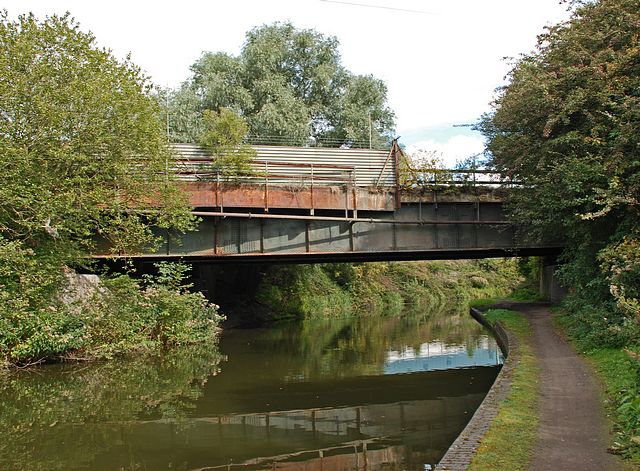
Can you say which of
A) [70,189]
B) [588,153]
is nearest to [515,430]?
[588,153]

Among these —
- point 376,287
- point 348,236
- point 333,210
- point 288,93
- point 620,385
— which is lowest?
point 376,287

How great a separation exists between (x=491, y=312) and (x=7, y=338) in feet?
65.2

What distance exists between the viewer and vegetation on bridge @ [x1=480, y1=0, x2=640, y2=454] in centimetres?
1437

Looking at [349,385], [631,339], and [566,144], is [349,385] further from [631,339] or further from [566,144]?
[566,144]

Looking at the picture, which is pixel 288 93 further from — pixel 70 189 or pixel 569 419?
pixel 569 419

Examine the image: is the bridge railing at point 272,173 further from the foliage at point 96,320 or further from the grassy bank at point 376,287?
the grassy bank at point 376,287

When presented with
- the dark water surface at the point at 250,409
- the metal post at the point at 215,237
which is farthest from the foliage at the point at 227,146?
the dark water surface at the point at 250,409

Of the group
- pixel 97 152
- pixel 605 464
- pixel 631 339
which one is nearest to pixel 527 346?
pixel 631 339

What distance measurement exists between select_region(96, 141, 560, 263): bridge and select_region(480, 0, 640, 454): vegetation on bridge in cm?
286

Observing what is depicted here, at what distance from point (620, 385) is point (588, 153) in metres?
7.89

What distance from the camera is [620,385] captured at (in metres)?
10.3

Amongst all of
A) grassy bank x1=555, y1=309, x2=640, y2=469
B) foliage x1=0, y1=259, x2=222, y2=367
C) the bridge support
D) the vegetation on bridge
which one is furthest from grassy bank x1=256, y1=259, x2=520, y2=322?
grassy bank x1=555, y1=309, x2=640, y2=469

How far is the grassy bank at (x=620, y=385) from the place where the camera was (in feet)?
23.8

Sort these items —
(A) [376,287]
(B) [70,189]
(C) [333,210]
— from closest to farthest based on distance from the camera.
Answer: (B) [70,189]
(C) [333,210]
(A) [376,287]
